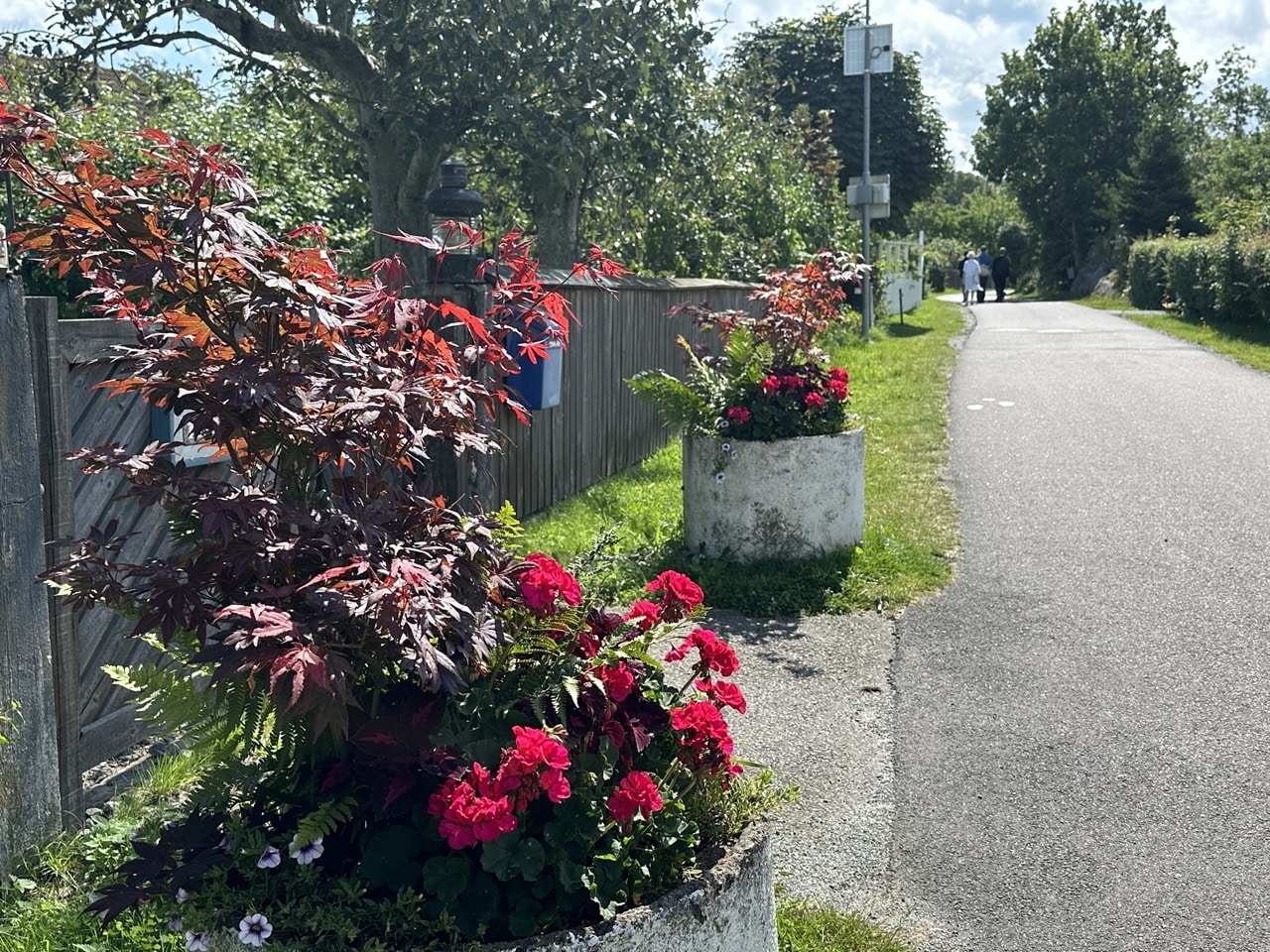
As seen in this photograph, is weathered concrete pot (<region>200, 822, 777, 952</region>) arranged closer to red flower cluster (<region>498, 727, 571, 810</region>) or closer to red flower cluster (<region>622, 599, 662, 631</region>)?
red flower cluster (<region>498, 727, 571, 810</region>)

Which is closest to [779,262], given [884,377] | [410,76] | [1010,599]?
[884,377]

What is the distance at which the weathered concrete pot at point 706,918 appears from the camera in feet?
7.22

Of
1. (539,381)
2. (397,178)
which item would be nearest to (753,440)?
(539,381)

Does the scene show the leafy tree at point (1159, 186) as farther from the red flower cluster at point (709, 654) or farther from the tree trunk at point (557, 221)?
the red flower cluster at point (709, 654)

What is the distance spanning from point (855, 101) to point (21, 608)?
138 feet

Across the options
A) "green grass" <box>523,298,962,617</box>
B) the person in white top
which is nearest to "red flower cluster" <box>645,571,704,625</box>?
"green grass" <box>523,298,962,617</box>

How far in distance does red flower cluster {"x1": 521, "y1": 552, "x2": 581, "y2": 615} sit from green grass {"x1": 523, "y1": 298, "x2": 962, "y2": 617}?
0.58 m

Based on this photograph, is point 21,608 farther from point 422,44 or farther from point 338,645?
point 422,44

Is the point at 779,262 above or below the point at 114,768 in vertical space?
above

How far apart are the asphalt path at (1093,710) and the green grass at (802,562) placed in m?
0.25

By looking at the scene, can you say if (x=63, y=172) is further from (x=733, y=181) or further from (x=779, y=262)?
(x=779, y=262)

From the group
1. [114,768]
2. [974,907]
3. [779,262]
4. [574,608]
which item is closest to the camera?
[574,608]

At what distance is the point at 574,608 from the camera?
8.95ft

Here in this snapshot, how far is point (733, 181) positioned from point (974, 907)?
1297cm
